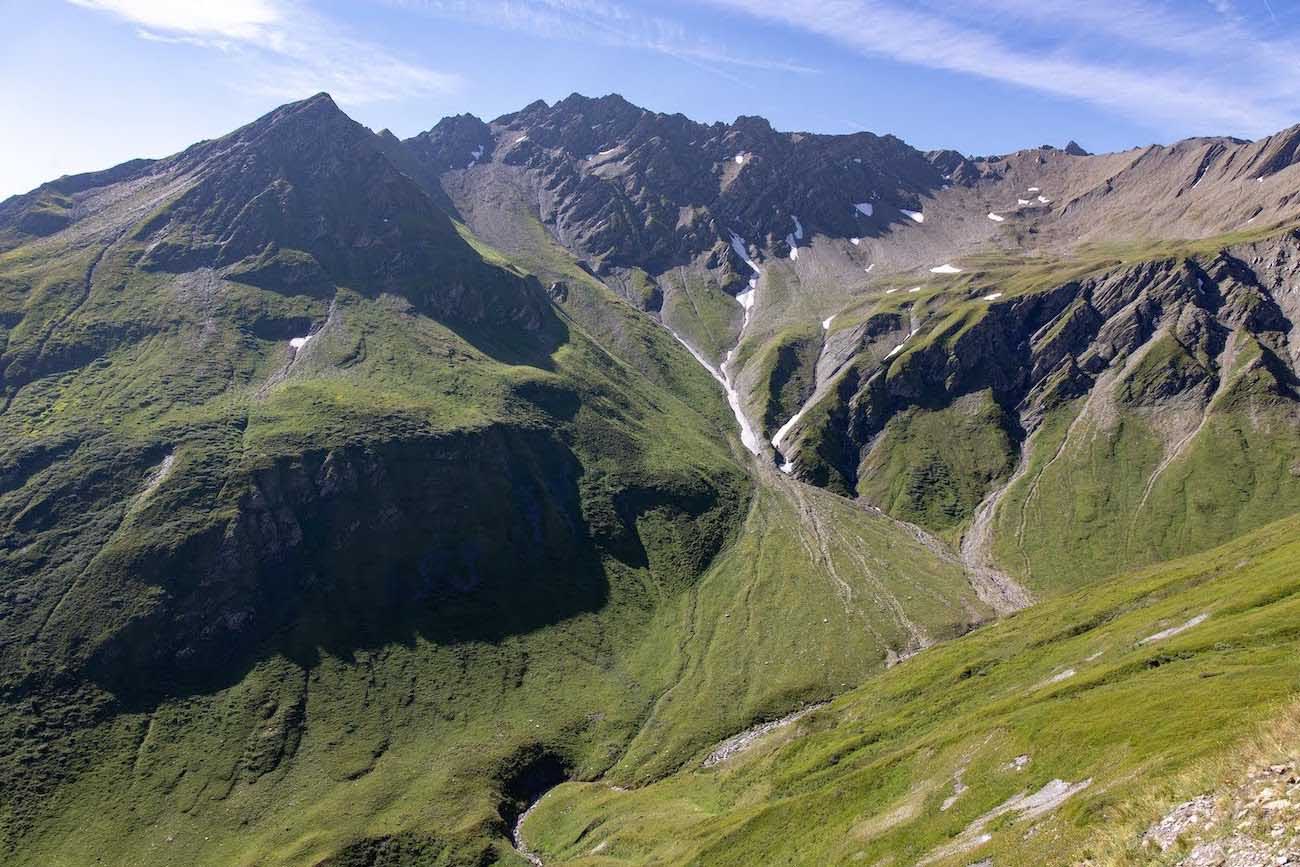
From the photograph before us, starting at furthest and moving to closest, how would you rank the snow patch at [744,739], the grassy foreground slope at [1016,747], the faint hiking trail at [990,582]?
the faint hiking trail at [990,582] → the snow patch at [744,739] → the grassy foreground slope at [1016,747]

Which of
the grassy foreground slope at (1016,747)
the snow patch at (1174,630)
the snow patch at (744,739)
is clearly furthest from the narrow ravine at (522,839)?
the snow patch at (1174,630)

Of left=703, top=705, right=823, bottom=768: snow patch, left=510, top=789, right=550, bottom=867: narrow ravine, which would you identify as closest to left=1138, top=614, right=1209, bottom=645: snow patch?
left=703, top=705, right=823, bottom=768: snow patch

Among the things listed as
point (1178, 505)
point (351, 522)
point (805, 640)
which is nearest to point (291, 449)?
point (351, 522)

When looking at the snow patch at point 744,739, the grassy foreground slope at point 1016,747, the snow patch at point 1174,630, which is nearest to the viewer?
the grassy foreground slope at point 1016,747

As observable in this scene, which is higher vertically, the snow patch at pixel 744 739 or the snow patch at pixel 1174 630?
the snow patch at pixel 1174 630

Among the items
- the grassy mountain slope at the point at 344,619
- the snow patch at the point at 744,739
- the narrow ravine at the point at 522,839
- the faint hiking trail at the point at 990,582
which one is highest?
the grassy mountain slope at the point at 344,619

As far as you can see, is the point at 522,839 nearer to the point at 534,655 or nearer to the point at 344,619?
the point at 534,655

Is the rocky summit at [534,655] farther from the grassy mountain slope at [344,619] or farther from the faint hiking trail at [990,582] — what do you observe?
the faint hiking trail at [990,582]
